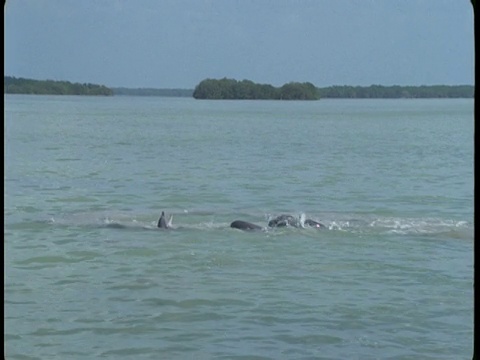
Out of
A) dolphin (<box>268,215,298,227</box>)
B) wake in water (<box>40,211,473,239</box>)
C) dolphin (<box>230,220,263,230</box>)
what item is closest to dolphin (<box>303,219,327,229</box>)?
wake in water (<box>40,211,473,239</box>)

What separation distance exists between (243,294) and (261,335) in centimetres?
172

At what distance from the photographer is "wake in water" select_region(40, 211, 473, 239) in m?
13.5

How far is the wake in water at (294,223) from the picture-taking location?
1351 cm

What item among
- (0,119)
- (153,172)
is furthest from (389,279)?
(153,172)

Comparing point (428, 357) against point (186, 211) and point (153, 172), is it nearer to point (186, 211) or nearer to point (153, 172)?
point (186, 211)

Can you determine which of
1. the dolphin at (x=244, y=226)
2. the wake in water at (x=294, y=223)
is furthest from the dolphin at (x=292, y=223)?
the dolphin at (x=244, y=226)

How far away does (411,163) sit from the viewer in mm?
29969

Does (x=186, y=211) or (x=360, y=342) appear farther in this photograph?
(x=186, y=211)

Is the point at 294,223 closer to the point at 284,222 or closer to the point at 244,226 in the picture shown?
the point at 284,222

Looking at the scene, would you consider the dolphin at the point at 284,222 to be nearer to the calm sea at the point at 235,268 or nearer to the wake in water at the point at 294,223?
the wake in water at the point at 294,223

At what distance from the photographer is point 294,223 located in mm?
13391

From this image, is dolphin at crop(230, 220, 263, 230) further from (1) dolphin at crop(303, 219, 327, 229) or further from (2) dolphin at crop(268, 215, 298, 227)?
(1) dolphin at crop(303, 219, 327, 229)

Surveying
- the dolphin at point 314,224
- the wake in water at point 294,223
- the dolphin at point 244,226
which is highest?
the dolphin at point 244,226

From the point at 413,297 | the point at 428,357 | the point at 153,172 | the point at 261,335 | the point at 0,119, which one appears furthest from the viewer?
the point at 153,172
